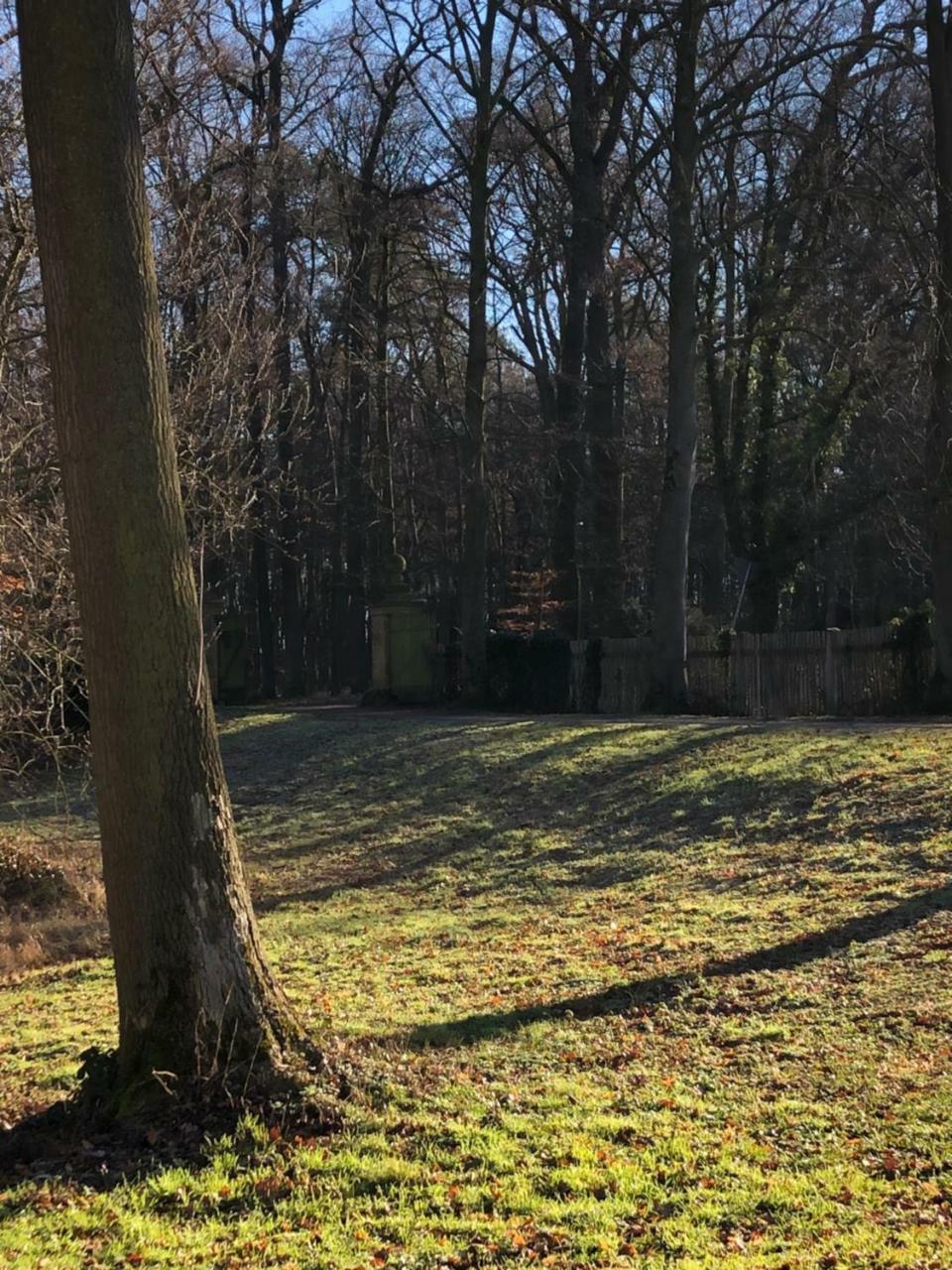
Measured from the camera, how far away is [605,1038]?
716 centimetres

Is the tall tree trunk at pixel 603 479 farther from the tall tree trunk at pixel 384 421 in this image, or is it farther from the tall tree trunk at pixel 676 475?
the tall tree trunk at pixel 676 475

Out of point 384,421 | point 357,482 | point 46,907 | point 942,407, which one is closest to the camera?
point 46,907

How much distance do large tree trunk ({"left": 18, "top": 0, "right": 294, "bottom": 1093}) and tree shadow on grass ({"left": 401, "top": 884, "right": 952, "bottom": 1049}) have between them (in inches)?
70.1

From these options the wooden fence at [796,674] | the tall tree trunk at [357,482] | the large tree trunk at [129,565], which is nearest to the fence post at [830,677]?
the wooden fence at [796,674]

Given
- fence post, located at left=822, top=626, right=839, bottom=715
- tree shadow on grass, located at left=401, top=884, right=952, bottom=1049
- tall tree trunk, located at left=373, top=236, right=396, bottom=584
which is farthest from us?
tall tree trunk, located at left=373, top=236, right=396, bottom=584

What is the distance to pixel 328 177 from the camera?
24.9 m

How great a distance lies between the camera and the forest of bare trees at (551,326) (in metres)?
12.4

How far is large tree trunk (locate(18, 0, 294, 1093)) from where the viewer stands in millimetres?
5570

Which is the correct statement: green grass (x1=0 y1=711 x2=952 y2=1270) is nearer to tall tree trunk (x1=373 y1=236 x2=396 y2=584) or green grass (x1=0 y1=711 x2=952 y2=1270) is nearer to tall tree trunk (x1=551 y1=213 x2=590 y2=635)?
tall tree trunk (x1=551 y1=213 x2=590 y2=635)

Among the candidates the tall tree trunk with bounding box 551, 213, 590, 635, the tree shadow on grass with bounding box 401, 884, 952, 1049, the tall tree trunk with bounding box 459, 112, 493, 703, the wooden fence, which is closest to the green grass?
the tree shadow on grass with bounding box 401, 884, 952, 1049

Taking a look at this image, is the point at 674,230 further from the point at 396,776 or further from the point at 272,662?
the point at 272,662

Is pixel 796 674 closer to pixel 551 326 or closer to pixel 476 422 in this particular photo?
pixel 476 422

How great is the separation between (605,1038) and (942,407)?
49.5 ft

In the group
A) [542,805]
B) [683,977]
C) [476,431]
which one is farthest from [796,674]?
[683,977]
